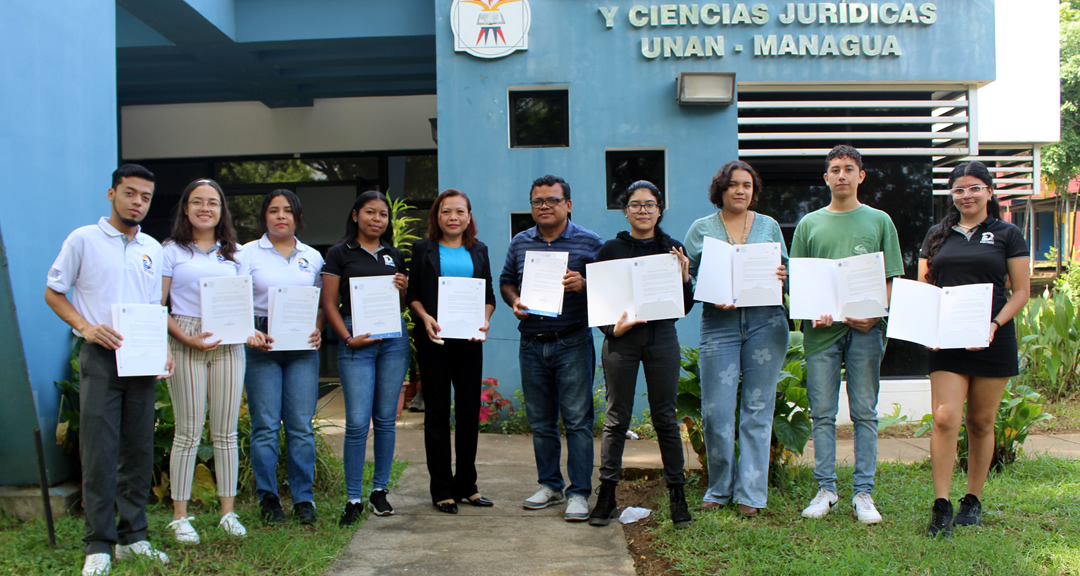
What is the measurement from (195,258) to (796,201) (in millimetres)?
5713

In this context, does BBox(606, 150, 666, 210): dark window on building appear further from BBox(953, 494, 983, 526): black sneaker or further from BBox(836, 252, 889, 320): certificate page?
BBox(953, 494, 983, 526): black sneaker

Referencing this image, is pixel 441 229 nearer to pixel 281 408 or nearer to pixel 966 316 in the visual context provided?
pixel 281 408

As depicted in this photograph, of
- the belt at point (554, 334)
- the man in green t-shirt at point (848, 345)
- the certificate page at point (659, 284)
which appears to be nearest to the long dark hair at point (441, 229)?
the belt at point (554, 334)

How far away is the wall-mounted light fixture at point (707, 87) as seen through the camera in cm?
670

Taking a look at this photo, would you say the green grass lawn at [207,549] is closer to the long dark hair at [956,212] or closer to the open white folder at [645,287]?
the open white folder at [645,287]

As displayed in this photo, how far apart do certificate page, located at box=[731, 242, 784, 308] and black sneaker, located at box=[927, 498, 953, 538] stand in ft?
4.32

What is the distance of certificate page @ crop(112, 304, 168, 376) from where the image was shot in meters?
3.23

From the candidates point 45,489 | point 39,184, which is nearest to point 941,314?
point 45,489

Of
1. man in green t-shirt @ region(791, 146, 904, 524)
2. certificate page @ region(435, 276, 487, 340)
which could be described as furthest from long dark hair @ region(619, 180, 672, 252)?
certificate page @ region(435, 276, 487, 340)

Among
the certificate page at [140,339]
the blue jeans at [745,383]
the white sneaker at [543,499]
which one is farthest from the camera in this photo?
the white sneaker at [543,499]

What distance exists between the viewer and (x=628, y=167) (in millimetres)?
7066

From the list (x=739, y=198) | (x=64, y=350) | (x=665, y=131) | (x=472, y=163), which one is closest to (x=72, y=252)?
(x=64, y=350)

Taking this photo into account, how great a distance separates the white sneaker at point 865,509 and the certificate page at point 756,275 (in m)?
1.19

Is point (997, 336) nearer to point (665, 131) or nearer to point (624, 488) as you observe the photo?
point (624, 488)
